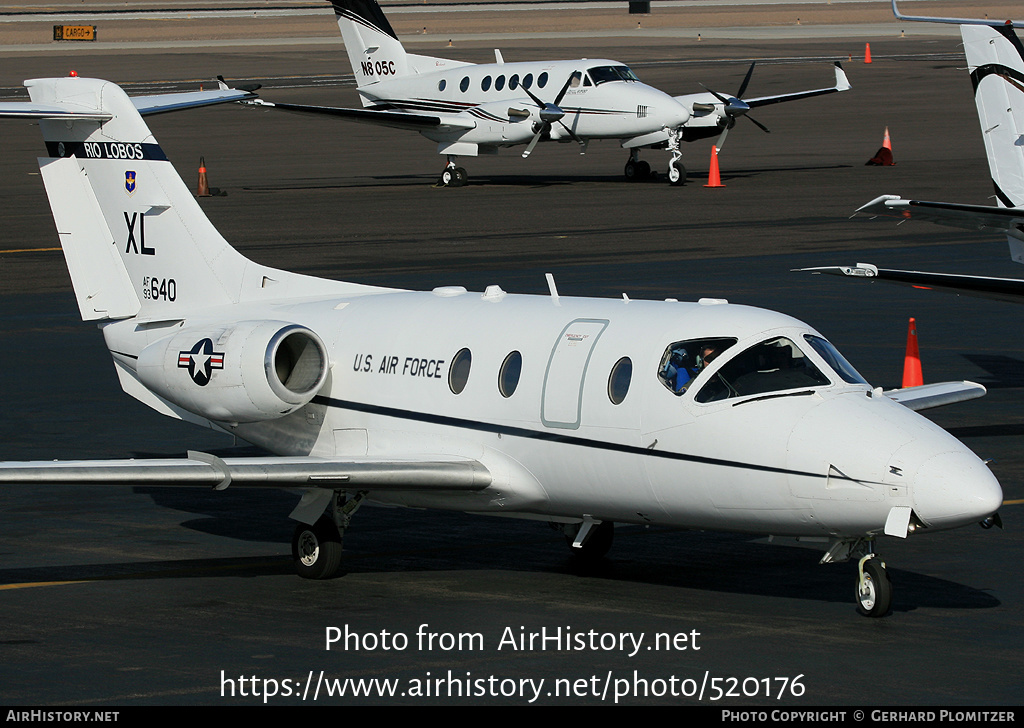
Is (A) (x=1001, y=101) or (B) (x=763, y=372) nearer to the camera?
(B) (x=763, y=372)

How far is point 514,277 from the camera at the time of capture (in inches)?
1299

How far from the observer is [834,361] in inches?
495

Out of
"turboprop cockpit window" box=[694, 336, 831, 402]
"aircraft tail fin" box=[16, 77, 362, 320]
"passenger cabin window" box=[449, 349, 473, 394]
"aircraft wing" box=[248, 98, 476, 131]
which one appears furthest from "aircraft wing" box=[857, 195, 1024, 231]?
"aircraft wing" box=[248, 98, 476, 131]

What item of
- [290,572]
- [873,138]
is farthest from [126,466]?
[873,138]

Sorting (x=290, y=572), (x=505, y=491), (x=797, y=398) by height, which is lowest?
(x=290, y=572)

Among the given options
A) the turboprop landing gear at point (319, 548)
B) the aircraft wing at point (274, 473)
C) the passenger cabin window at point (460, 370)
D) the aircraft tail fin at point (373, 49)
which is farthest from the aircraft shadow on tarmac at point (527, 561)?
the aircraft tail fin at point (373, 49)

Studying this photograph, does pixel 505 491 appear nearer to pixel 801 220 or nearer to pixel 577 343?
pixel 577 343

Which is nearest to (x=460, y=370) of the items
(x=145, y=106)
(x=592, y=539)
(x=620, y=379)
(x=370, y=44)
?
(x=620, y=379)

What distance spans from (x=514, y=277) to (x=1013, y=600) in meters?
20.8

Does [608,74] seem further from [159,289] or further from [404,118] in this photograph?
[159,289]

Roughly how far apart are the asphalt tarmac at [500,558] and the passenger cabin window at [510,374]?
1606 millimetres

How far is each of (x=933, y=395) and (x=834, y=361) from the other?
2689mm

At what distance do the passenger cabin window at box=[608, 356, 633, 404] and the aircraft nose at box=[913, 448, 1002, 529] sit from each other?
250 centimetres

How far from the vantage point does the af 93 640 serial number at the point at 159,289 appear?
1697cm
